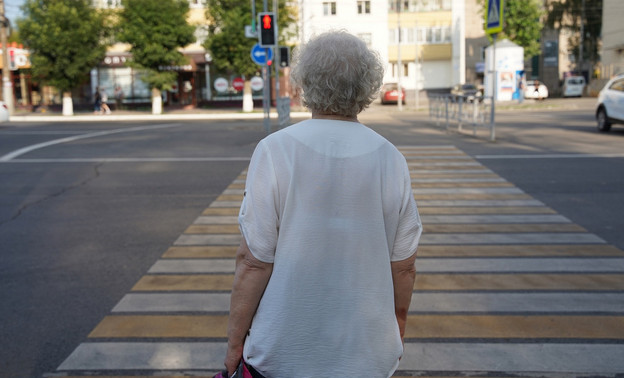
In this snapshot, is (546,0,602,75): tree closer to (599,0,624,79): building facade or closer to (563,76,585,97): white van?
(563,76,585,97): white van

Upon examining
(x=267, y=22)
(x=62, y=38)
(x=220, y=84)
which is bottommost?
(x=220, y=84)

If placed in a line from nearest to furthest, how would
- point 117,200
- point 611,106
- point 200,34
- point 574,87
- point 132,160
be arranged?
1. point 117,200
2. point 132,160
3. point 611,106
4. point 200,34
5. point 574,87

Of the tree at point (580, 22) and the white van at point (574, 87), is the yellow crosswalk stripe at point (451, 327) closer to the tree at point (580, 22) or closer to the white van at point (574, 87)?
the white van at point (574, 87)

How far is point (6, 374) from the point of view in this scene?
405 centimetres

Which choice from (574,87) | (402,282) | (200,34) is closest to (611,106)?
(402,282)

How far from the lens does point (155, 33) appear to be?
3597 centimetres

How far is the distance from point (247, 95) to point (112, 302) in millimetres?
33641

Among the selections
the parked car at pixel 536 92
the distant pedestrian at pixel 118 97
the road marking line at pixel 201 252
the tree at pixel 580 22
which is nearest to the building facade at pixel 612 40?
the parked car at pixel 536 92

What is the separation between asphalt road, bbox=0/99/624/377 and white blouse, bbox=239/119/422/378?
261cm

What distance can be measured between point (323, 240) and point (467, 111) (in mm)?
17444

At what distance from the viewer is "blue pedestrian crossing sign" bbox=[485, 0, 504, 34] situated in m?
15.7

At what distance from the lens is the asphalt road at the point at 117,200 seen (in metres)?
5.16

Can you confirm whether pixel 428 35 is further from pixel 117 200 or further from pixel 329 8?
pixel 117 200

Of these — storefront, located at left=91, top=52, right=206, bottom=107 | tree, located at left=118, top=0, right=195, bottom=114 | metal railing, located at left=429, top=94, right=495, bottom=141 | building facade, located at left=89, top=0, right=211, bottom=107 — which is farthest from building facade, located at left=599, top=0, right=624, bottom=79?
metal railing, located at left=429, top=94, right=495, bottom=141
